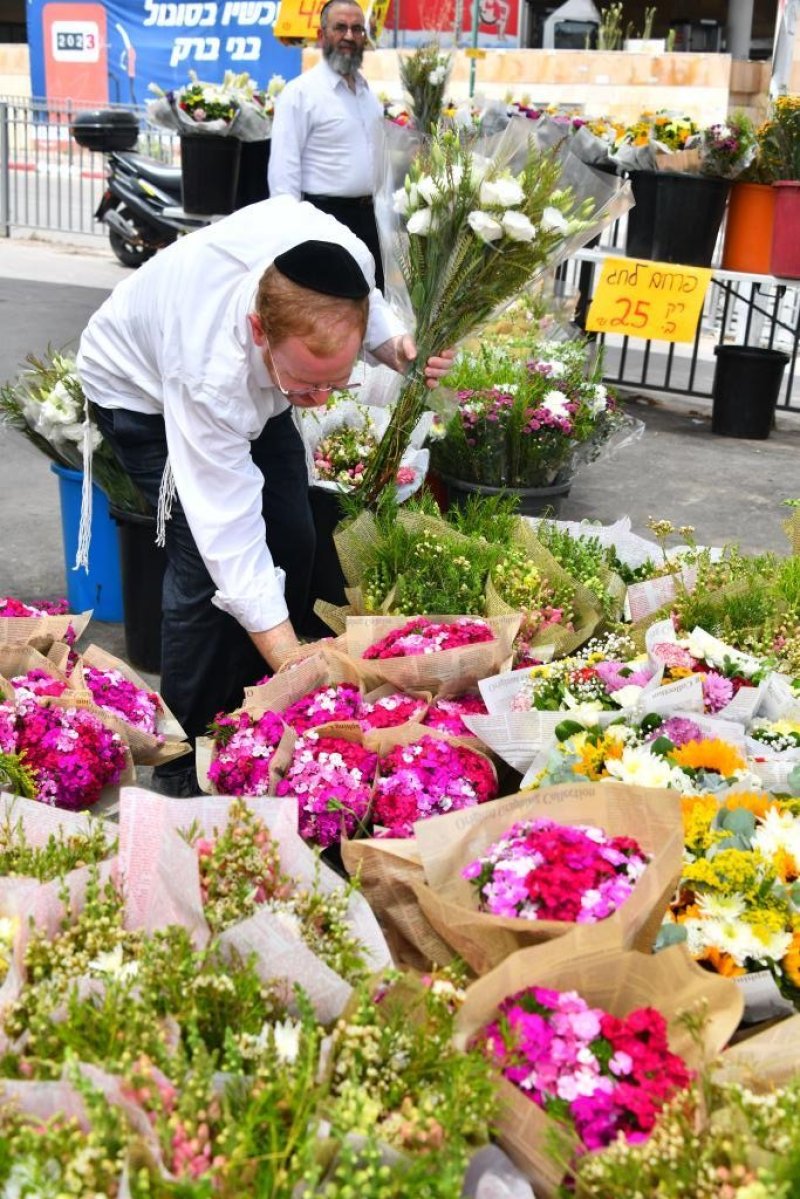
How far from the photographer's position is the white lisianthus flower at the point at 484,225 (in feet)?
10.3

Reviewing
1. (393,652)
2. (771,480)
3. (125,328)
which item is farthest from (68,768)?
(771,480)

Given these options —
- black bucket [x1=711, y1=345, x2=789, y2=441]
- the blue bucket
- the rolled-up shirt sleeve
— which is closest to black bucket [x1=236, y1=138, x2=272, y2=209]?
black bucket [x1=711, y1=345, x2=789, y2=441]

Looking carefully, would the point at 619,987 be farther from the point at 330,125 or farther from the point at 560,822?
the point at 330,125

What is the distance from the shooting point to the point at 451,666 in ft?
7.93

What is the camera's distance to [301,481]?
310cm

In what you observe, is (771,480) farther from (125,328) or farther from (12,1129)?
(12,1129)

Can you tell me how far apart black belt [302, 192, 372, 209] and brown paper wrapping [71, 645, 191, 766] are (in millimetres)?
4049

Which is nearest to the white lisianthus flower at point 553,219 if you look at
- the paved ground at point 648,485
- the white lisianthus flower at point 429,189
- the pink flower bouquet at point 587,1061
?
the white lisianthus flower at point 429,189

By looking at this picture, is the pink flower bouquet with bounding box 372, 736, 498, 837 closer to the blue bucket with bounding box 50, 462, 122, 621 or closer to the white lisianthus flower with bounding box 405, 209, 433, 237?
the white lisianthus flower with bounding box 405, 209, 433, 237

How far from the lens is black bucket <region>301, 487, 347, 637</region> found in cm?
373

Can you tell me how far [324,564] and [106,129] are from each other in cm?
818

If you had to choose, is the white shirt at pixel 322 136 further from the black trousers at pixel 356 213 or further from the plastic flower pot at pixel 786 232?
the plastic flower pot at pixel 786 232

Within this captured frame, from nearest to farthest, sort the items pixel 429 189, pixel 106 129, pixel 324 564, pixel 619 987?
pixel 619 987, pixel 429 189, pixel 324 564, pixel 106 129

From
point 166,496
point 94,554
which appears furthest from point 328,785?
point 94,554
